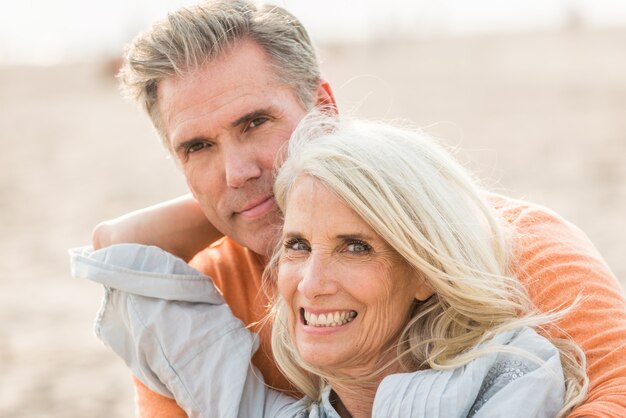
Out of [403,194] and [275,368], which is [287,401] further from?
[403,194]

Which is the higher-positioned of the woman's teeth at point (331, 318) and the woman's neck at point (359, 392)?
the woman's teeth at point (331, 318)

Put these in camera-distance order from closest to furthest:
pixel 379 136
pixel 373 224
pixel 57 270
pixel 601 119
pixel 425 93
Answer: pixel 373 224
pixel 379 136
pixel 57 270
pixel 601 119
pixel 425 93

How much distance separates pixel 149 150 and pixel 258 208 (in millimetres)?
15587

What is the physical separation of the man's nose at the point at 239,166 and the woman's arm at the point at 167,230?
0.42 m

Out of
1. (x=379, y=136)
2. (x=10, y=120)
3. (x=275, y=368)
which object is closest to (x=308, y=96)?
(x=379, y=136)

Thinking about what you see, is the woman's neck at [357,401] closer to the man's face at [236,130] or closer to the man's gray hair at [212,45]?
the man's face at [236,130]

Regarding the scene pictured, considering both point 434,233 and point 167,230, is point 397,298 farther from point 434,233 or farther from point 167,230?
point 167,230

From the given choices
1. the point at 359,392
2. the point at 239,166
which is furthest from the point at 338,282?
the point at 239,166

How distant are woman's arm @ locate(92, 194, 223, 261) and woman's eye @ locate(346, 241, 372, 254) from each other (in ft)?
3.53

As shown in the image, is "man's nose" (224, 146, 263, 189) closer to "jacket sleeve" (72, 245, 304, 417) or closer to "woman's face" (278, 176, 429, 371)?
"jacket sleeve" (72, 245, 304, 417)

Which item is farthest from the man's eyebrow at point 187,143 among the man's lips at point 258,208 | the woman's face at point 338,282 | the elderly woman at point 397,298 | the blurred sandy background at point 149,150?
the woman's face at point 338,282

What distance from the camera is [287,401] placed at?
296cm

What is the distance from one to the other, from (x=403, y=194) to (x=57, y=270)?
30.3 ft

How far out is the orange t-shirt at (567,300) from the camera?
2.45 m
